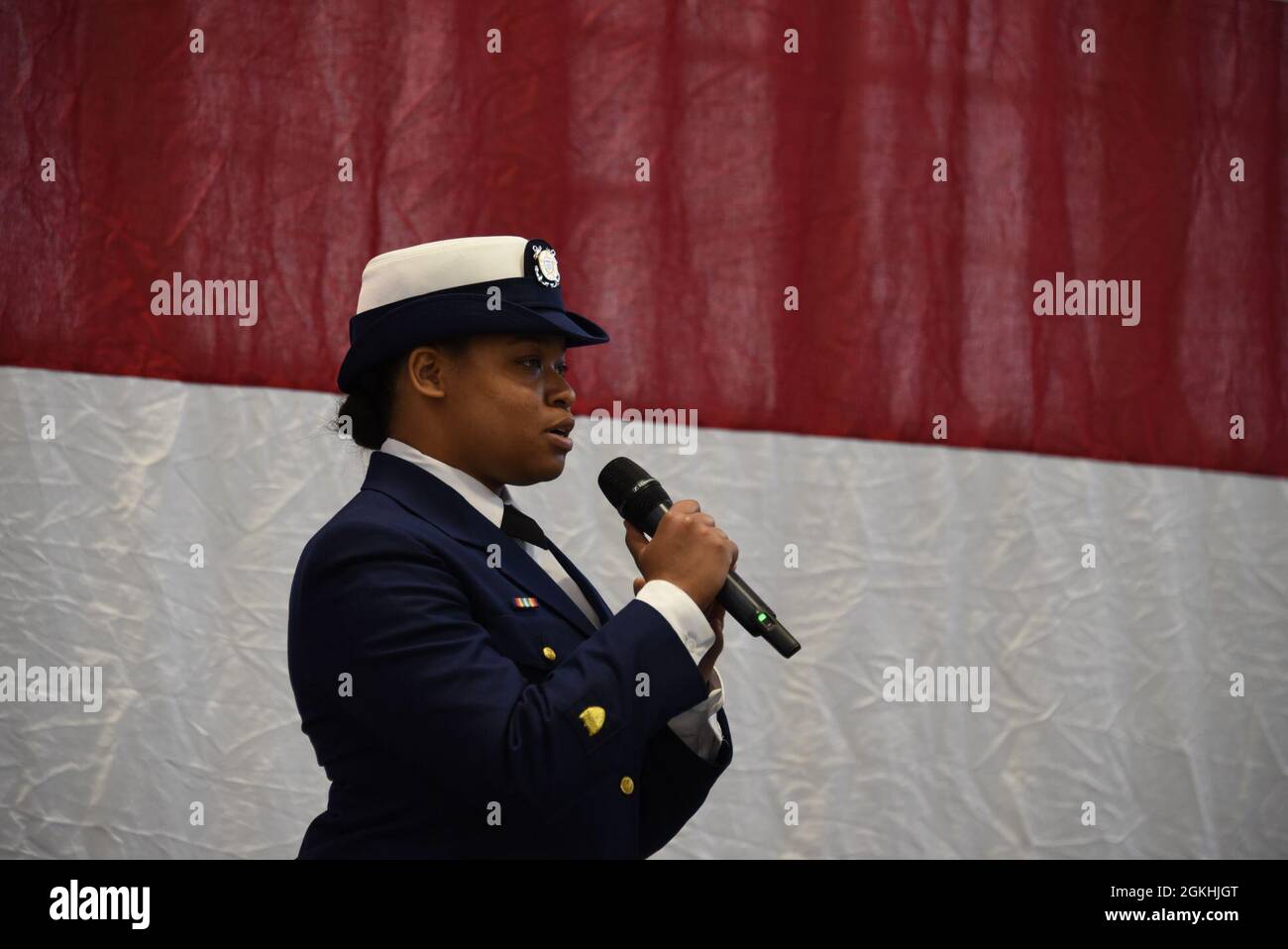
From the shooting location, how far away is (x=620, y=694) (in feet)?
2.99

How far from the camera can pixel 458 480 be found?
3.53ft

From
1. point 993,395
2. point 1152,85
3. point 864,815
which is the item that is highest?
point 1152,85

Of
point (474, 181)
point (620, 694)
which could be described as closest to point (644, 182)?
point (474, 181)

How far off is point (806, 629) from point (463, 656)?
108cm

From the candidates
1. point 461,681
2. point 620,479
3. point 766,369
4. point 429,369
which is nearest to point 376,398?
point 429,369

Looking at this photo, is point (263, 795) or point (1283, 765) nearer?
point (263, 795)

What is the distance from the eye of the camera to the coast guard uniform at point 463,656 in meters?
0.89

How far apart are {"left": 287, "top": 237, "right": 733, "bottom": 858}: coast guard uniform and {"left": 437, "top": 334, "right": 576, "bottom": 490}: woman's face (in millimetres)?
25

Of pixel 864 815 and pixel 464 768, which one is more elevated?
pixel 464 768

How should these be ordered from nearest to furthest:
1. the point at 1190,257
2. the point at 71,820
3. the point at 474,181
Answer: the point at 71,820 < the point at 474,181 < the point at 1190,257

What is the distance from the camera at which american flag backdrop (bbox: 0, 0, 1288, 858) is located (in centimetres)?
172

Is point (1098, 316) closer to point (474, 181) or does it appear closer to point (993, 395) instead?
point (993, 395)

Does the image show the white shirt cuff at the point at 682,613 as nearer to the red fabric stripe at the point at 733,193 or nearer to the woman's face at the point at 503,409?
the woman's face at the point at 503,409
